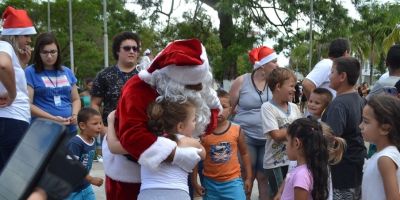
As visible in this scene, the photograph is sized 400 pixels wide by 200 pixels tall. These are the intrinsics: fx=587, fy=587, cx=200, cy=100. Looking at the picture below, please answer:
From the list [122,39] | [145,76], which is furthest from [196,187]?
[145,76]

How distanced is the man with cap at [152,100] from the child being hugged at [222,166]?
1.59 metres

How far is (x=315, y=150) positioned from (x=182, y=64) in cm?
114

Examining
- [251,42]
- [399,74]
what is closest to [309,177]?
[399,74]

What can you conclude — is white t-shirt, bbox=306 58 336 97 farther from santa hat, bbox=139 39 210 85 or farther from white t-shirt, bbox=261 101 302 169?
santa hat, bbox=139 39 210 85

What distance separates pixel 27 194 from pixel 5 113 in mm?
3119

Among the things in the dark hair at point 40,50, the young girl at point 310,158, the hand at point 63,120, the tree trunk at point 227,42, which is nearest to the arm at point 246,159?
the young girl at point 310,158

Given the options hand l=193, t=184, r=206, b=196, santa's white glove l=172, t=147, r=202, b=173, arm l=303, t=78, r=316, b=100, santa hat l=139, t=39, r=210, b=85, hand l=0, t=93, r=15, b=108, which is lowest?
hand l=193, t=184, r=206, b=196

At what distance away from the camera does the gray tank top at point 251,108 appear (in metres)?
5.48

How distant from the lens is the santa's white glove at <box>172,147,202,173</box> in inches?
120

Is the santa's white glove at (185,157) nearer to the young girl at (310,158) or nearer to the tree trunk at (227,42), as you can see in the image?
the young girl at (310,158)

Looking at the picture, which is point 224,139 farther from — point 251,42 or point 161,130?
point 251,42

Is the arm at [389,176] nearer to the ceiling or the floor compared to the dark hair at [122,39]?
nearer to the floor

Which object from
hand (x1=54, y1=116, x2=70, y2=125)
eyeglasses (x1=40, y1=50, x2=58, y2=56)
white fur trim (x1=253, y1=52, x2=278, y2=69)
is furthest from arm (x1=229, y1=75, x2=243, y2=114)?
eyeglasses (x1=40, y1=50, x2=58, y2=56)

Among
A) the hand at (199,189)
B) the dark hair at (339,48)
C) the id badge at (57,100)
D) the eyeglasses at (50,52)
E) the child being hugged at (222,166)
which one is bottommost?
the hand at (199,189)
